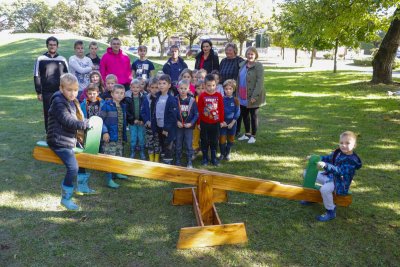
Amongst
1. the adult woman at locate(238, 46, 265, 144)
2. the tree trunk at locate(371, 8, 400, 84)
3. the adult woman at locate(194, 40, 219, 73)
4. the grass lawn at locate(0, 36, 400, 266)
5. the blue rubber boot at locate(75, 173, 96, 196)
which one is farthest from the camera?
the tree trunk at locate(371, 8, 400, 84)

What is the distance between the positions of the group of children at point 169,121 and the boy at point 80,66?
0.81m

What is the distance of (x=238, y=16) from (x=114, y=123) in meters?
41.0

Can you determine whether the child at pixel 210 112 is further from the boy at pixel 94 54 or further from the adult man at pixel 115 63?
the boy at pixel 94 54

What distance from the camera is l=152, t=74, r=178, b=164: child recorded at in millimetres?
5535

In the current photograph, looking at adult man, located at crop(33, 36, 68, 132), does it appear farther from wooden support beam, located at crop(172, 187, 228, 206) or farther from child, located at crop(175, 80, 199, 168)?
wooden support beam, located at crop(172, 187, 228, 206)

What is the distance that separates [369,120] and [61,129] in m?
8.52

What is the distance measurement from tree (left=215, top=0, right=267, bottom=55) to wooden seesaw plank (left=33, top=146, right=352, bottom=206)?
1621 inches

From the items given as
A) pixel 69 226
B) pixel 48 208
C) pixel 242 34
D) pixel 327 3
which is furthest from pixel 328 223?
pixel 242 34

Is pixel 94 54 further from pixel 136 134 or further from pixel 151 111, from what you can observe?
pixel 151 111

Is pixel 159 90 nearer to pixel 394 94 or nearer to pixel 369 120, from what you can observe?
pixel 369 120

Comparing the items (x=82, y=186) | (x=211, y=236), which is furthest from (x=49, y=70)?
(x=211, y=236)

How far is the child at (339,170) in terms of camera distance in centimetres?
392

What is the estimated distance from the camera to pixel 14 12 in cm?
6375

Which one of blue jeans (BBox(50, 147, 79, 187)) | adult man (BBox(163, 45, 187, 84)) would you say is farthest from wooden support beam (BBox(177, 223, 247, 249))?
adult man (BBox(163, 45, 187, 84))
